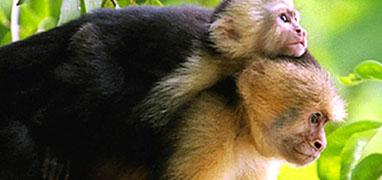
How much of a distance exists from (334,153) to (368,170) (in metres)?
0.31

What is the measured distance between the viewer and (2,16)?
4996mm

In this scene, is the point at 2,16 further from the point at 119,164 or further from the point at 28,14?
the point at 119,164

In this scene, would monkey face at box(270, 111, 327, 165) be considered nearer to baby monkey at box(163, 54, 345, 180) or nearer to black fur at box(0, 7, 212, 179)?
baby monkey at box(163, 54, 345, 180)

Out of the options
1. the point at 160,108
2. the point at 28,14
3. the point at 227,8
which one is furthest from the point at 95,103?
the point at 28,14

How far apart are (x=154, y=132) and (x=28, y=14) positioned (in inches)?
43.1

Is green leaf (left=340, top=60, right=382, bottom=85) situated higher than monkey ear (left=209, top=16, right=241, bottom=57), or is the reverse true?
green leaf (left=340, top=60, right=382, bottom=85)

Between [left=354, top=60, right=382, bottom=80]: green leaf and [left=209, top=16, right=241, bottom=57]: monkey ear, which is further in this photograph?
[left=209, top=16, right=241, bottom=57]: monkey ear

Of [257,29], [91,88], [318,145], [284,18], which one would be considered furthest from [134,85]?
[318,145]

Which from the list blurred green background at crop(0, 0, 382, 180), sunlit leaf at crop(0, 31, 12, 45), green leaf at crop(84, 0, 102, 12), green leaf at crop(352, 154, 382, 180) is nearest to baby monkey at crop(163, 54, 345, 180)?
green leaf at crop(352, 154, 382, 180)

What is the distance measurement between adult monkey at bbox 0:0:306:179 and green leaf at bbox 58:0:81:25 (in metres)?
0.09

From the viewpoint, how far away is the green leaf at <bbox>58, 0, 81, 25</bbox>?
446 centimetres

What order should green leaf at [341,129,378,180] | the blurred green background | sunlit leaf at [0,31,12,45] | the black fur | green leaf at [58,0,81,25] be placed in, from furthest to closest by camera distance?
the blurred green background → sunlit leaf at [0,31,12,45] → green leaf at [58,0,81,25] → the black fur → green leaf at [341,129,378,180]

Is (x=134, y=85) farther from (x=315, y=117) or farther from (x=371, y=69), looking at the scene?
(x=371, y=69)

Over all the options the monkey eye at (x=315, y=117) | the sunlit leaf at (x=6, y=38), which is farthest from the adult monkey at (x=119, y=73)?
the sunlit leaf at (x=6, y=38)
